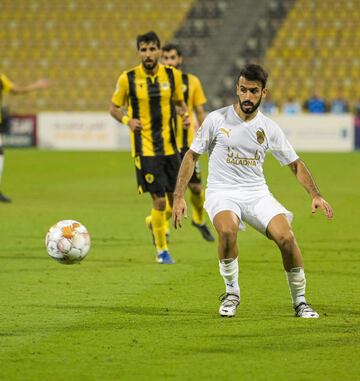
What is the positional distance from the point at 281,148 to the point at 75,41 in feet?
94.8

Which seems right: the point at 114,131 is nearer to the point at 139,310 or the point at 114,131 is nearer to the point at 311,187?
the point at 139,310

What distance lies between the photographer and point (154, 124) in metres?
10.5

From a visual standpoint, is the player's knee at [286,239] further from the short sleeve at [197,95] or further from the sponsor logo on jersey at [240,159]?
the short sleeve at [197,95]

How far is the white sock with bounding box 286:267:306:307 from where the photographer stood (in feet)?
23.6

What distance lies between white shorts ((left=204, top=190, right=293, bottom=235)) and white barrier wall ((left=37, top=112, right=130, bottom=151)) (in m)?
23.6

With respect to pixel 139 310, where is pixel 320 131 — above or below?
below

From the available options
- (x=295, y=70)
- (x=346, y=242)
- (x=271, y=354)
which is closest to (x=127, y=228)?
(x=346, y=242)

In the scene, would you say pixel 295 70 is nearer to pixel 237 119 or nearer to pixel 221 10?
pixel 221 10

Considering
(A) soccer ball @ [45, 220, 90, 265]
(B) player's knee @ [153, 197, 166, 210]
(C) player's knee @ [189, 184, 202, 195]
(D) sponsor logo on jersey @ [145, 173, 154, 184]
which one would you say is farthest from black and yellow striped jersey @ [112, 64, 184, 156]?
(A) soccer ball @ [45, 220, 90, 265]

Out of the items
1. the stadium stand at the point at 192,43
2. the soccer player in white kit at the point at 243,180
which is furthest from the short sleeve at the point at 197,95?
the stadium stand at the point at 192,43

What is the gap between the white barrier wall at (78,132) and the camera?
102 feet

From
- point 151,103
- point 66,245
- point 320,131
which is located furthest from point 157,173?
point 320,131

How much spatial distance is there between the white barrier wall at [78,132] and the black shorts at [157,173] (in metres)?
20.4

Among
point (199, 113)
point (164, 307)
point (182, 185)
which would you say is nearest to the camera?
point (182, 185)
